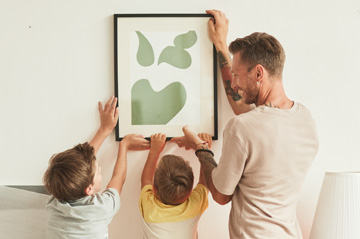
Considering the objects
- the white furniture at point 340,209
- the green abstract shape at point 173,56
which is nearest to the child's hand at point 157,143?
the green abstract shape at point 173,56

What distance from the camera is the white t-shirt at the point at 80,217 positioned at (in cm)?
141

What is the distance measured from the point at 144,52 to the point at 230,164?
768 millimetres

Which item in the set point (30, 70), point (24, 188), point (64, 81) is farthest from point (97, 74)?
point (24, 188)

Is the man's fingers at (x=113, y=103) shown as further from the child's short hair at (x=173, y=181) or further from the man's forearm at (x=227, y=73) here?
the man's forearm at (x=227, y=73)

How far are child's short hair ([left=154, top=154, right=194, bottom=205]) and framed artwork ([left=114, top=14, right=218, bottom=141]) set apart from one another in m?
0.30

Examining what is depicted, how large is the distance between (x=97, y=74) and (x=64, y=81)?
0.55 ft

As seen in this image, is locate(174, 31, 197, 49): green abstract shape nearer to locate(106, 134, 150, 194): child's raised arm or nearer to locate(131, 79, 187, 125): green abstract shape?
locate(131, 79, 187, 125): green abstract shape

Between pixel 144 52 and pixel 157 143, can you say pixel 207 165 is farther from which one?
pixel 144 52

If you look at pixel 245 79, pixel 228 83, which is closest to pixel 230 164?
pixel 245 79

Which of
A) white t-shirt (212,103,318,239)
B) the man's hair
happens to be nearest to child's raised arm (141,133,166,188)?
white t-shirt (212,103,318,239)

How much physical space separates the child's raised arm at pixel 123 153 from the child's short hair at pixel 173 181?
8.3 inches

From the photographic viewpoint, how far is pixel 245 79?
1.50 m

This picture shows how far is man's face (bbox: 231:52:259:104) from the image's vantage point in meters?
1.48

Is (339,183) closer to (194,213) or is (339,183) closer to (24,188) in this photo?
(194,213)
